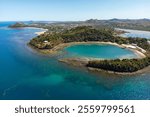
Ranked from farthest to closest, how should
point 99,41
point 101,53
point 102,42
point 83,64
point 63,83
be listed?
point 99,41, point 102,42, point 101,53, point 83,64, point 63,83

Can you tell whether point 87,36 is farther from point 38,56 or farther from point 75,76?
point 75,76

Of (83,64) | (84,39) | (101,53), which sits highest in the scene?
(84,39)

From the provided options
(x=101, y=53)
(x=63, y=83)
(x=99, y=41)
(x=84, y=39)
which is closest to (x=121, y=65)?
(x=63, y=83)

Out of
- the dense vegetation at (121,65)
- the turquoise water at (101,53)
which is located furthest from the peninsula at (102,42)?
the turquoise water at (101,53)

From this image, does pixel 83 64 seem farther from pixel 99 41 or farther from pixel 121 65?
pixel 99 41

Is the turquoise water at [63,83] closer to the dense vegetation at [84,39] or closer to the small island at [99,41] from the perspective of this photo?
the small island at [99,41]

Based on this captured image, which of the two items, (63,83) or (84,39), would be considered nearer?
(63,83)

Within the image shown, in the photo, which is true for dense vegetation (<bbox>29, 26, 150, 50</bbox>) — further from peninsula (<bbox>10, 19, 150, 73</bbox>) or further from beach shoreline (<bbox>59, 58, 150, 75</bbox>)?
beach shoreline (<bbox>59, 58, 150, 75</bbox>)

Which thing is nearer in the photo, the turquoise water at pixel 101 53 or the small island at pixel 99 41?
the small island at pixel 99 41

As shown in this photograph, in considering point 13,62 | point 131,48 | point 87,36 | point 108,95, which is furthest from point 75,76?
point 87,36
